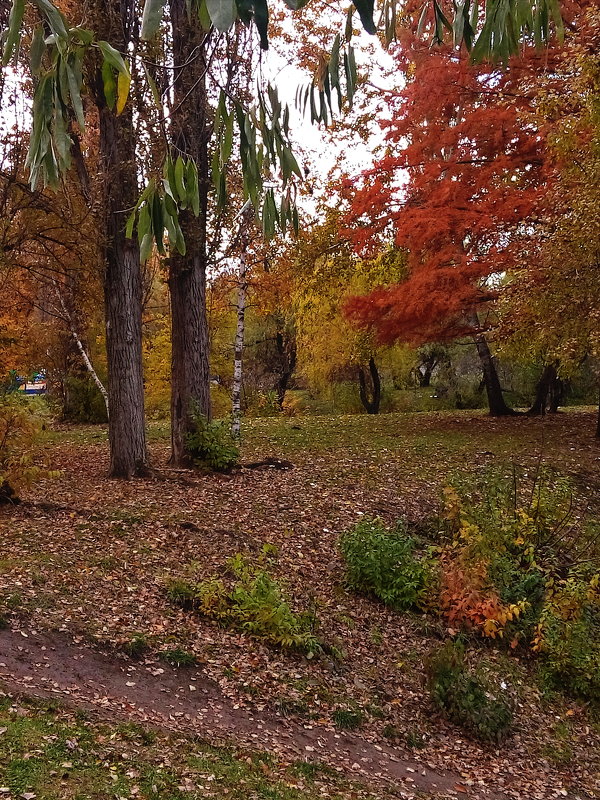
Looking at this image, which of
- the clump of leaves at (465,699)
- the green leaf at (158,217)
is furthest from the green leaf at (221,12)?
the clump of leaves at (465,699)

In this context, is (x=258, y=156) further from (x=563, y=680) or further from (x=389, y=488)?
(x=389, y=488)

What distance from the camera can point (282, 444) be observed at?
41.5ft

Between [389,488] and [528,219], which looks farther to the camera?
[528,219]

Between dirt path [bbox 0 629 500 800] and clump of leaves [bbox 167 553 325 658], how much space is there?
2.74ft

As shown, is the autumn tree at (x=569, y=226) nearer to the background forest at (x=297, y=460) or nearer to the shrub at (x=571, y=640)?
the background forest at (x=297, y=460)

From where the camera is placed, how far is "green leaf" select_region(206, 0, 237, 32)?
163 centimetres

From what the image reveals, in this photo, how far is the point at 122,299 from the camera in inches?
342

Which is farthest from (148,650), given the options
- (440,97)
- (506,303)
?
(440,97)

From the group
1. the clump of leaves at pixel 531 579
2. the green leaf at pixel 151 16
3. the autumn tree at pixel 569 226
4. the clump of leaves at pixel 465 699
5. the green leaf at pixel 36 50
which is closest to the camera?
the green leaf at pixel 151 16

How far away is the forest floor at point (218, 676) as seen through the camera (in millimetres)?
3643

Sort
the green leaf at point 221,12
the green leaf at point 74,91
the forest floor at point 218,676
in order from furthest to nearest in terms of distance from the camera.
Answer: the forest floor at point 218,676
the green leaf at point 74,91
the green leaf at point 221,12

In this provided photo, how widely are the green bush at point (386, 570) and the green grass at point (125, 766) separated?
8.63ft

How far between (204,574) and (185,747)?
2.42m

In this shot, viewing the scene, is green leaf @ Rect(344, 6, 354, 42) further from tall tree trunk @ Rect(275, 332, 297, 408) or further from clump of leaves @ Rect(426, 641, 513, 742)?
tall tree trunk @ Rect(275, 332, 297, 408)
